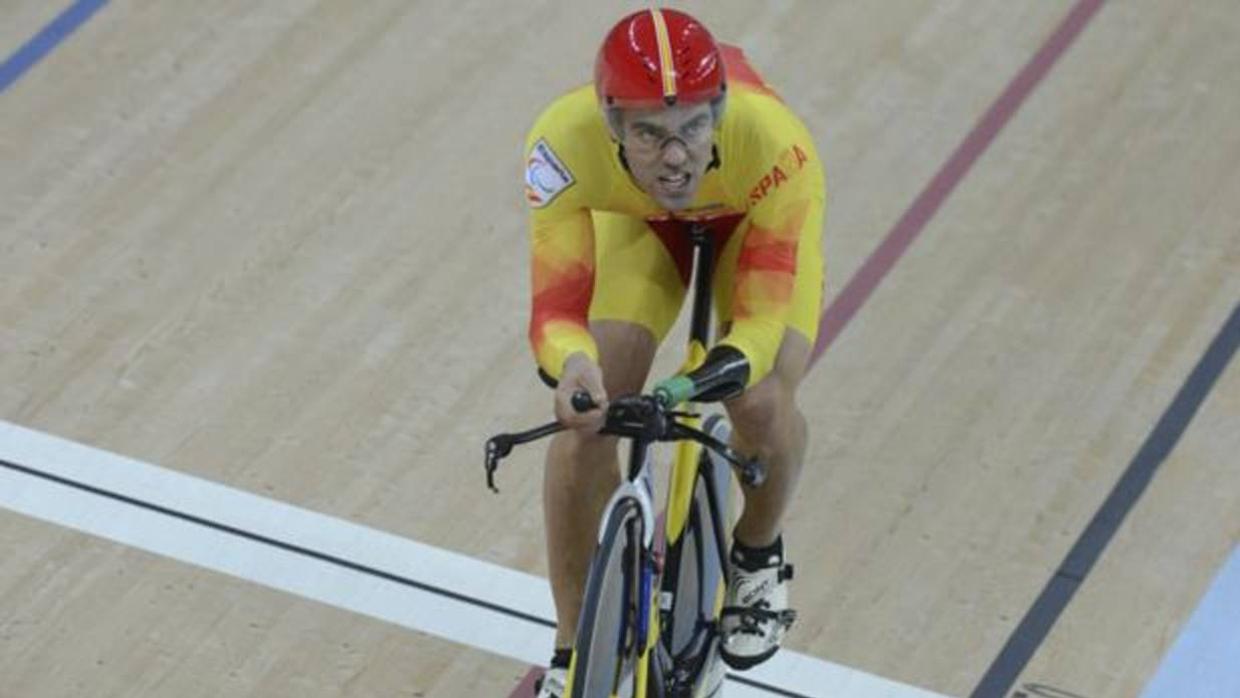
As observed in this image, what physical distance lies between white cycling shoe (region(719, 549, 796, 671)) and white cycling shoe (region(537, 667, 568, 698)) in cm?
35

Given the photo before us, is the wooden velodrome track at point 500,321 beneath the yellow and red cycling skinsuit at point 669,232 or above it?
beneath

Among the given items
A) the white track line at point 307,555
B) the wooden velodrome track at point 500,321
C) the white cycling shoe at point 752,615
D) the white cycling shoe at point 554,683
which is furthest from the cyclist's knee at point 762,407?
the wooden velodrome track at point 500,321

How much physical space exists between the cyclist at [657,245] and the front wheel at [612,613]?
209 mm

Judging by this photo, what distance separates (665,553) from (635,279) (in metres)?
0.49

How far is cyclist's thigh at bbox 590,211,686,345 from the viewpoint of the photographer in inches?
186

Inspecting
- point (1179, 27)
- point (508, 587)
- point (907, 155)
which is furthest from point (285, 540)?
point (1179, 27)

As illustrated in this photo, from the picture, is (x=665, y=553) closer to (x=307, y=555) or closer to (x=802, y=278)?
(x=802, y=278)

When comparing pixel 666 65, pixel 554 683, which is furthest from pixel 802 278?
pixel 554 683

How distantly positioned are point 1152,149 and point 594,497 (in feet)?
8.90

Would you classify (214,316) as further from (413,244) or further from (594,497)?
(594,497)

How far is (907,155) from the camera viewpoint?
6.88 meters

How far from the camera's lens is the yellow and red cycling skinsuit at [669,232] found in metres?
4.52

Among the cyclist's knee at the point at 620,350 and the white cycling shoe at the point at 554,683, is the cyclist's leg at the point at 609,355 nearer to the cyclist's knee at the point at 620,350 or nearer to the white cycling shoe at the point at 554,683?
the cyclist's knee at the point at 620,350

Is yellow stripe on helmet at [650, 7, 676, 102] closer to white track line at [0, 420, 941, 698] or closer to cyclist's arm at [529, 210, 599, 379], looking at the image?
cyclist's arm at [529, 210, 599, 379]
